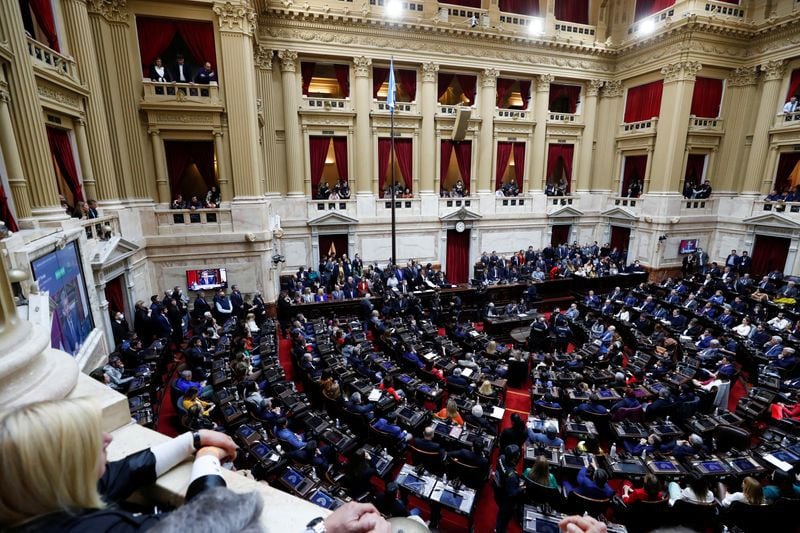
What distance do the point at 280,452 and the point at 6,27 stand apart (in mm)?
9959

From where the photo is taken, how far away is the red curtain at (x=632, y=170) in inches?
834

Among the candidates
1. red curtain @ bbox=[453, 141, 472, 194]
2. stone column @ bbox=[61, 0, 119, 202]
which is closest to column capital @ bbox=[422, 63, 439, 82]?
red curtain @ bbox=[453, 141, 472, 194]

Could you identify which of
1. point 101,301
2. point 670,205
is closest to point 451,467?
point 101,301

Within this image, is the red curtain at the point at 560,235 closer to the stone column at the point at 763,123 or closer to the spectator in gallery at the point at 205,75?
the stone column at the point at 763,123

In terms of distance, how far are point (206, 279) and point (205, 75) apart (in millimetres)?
7092

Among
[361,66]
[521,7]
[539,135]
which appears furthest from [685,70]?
[361,66]

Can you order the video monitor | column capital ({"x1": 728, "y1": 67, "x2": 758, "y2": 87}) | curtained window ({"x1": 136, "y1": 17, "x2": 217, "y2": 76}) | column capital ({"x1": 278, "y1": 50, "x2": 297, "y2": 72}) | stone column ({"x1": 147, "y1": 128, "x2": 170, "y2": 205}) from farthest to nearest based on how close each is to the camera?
column capital ({"x1": 728, "y1": 67, "x2": 758, "y2": 87}), column capital ({"x1": 278, "y1": 50, "x2": 297, "y2": 72}), the video monitor, stone column ({"x1": 147, "y1": 128, "x2": 170, "y2": 205}), curtained window ({"x1": 136, "y1": 17, "x2": 217, "y2": 76})

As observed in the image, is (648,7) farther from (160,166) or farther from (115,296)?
(115,296)

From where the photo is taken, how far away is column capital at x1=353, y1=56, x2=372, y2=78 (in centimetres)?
1803

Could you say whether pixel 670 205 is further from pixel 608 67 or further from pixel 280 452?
pixel 280 452

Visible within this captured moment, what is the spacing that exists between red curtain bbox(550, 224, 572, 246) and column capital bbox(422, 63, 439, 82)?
11.0m

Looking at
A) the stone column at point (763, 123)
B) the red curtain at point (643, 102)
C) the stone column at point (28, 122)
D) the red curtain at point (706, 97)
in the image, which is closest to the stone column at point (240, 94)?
the stone column at point (28, 122)

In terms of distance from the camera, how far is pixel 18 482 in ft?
3.76

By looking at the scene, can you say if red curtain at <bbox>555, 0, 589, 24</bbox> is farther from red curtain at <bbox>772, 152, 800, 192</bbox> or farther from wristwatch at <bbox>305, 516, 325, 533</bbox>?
wristwatch at <bbox>305, 516, 325, 533</bbox>
